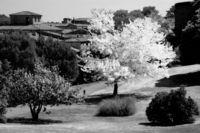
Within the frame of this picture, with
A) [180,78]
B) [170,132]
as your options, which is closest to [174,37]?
[180,78]

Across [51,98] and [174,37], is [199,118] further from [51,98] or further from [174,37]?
[174,37]

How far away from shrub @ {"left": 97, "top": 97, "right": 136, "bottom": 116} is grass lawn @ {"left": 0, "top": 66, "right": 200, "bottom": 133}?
0.71 metres

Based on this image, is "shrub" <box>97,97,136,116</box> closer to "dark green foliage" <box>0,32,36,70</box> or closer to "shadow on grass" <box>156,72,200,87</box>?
"shadow on grass" <box>156,72,200,87</box>

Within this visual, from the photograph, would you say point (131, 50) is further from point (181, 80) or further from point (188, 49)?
point (188, 49)

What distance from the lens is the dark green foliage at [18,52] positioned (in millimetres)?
73062

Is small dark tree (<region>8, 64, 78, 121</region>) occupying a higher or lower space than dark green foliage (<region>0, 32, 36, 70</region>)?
lower

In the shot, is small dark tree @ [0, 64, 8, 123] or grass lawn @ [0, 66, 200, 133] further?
small dark tree @ [0, 64, 8, 123]

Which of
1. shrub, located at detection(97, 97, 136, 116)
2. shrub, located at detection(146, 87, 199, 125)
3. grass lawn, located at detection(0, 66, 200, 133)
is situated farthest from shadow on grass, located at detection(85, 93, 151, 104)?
shrub, located at detection(146, 87, 199, 125)

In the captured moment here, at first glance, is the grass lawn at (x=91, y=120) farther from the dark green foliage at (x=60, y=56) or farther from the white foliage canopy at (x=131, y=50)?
the dark green foliage at (x=60, y=56)

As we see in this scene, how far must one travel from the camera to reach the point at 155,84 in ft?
168

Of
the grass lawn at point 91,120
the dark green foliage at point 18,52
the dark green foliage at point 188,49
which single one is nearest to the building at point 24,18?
the dark green foliage at point 18,52

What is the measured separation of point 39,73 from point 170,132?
13.9 m

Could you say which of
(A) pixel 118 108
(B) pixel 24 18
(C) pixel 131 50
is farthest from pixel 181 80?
(B) pixel 24 18

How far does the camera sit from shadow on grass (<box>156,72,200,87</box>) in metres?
47.7
